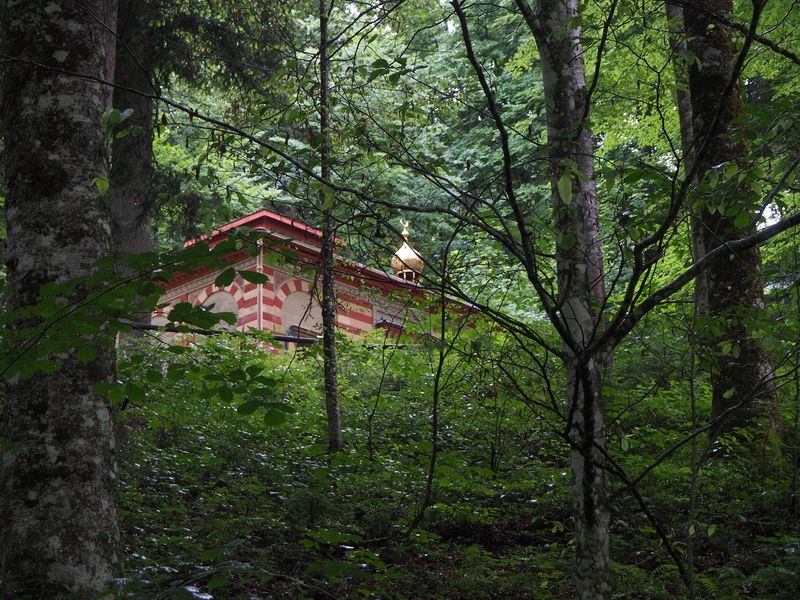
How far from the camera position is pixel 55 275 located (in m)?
4.26

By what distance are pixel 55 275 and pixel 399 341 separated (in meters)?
3.69

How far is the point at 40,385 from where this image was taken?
4.12 m

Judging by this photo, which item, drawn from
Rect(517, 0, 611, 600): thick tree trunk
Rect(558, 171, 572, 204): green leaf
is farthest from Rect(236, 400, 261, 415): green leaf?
Rect(558, 171, 572, 204): green leaf

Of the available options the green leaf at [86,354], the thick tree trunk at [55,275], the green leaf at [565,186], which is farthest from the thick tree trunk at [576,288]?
the thick tree trunk at [55,275]

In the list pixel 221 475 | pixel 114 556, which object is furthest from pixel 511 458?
pixel 114 556

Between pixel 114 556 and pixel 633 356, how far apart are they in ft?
35.2

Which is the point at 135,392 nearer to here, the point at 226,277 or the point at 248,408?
the point at 248,408

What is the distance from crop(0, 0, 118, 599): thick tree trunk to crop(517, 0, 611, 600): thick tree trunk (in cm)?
219

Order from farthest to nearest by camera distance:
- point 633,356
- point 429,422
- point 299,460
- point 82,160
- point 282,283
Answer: point 282,283 < point 633,356 < point 429,422 < point 299,460 < point 82,160

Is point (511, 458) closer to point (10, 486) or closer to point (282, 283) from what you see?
point (10, 486)

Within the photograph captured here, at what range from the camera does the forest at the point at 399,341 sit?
3428mm

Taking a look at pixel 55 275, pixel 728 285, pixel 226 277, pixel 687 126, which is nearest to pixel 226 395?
pixel 226 277

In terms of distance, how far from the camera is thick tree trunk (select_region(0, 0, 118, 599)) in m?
3.95

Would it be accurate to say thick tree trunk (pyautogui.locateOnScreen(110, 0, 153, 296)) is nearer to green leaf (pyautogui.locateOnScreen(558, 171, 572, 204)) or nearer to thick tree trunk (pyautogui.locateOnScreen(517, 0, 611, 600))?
thick tree trunk (pyautogui.locateOnScreen(517, 0, 611, 600))
